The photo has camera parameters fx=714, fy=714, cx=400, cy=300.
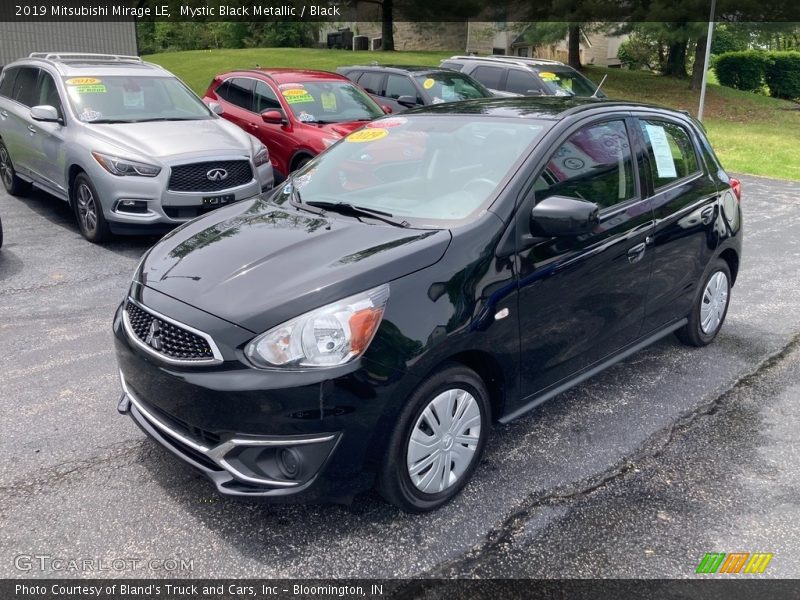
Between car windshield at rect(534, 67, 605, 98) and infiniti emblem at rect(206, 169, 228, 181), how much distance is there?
853 centimetres

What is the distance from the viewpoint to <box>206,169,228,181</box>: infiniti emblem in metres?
7.09

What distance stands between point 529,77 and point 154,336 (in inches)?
494

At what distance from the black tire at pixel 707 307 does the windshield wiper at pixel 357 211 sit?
2475 millimetres

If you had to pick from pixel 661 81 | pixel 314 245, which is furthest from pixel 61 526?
pixel 661 81

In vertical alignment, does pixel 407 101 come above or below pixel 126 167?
above

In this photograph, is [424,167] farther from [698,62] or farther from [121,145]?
[698,62]

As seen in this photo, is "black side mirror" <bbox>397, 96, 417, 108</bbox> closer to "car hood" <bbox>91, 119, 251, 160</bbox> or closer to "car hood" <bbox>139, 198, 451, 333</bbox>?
"car hood" <bbox>91, 119, 251, 160</bbox>

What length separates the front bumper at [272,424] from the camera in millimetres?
2707

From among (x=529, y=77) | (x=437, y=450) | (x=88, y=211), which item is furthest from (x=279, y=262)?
(x=529, y=77)

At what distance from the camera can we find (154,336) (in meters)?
3.03

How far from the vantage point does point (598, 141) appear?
3.96m

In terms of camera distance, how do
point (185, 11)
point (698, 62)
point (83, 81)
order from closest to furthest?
point (83, 81), point (698, 62), point (185, 11)

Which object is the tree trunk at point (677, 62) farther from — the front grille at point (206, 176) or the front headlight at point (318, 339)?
the front headlight at point (318, 339)

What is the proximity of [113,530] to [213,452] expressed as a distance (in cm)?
62
